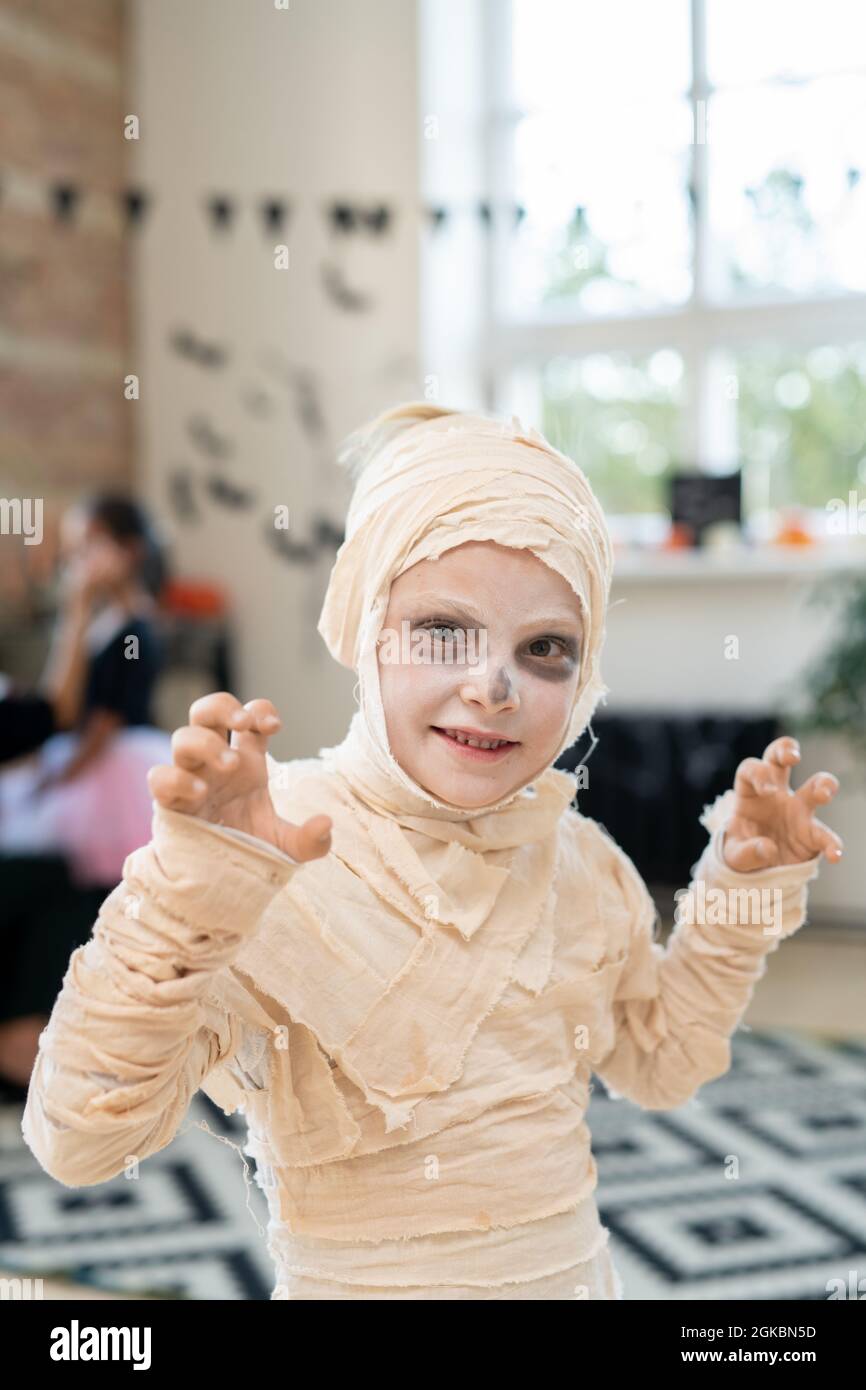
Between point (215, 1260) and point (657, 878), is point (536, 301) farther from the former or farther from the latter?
point (215, 1260)

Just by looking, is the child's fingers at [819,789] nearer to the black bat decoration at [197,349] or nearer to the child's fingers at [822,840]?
the child's fingers at [822,840]

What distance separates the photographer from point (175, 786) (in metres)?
0.70

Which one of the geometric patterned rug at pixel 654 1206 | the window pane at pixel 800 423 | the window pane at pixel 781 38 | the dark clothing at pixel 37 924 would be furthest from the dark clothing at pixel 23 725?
the window pane at pixel 781 38

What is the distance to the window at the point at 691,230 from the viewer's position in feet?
13.6

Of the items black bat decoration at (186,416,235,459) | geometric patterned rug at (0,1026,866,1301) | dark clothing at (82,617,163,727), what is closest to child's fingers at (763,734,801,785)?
geometric patterned rug at (0,1026,866,1301)

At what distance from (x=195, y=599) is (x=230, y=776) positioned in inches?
166

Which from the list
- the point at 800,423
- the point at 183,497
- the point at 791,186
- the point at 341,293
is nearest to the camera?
the point at 791,186

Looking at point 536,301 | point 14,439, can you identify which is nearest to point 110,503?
point 14,439

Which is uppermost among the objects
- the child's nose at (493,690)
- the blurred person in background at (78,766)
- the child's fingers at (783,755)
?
the child's nose at (493,690)

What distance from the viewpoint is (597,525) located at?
92 centimetres

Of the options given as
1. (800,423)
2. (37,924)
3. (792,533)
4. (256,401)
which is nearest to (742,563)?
(792,533)

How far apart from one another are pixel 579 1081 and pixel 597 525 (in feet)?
1.22

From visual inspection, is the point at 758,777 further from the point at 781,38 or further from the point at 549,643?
the point at 781,38

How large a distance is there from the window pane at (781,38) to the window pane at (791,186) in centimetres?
6
